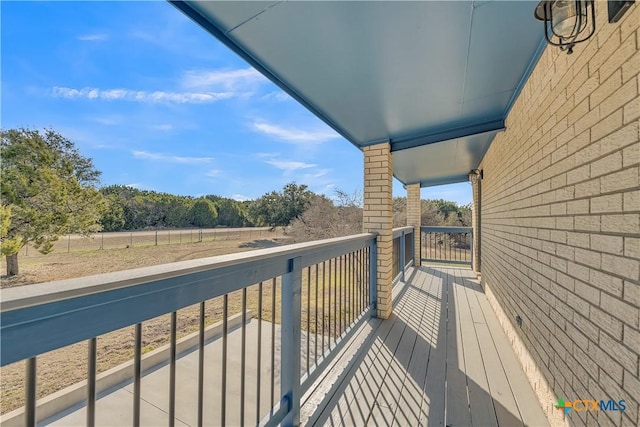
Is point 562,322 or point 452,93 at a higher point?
point 452,93

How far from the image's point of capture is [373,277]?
3.70 meters

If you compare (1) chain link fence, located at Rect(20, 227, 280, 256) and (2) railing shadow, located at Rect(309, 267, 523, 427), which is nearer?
(2) railing shadow, located at Rect(309, 267, 523, 427)

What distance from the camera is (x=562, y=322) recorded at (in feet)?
5.77

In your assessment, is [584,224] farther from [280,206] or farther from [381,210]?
[280,206]

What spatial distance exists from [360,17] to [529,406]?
2833 millimetres

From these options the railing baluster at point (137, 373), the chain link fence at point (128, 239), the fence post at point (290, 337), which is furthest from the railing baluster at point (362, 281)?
the chain link fence at point (128, 239)

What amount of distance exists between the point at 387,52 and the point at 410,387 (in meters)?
2.49

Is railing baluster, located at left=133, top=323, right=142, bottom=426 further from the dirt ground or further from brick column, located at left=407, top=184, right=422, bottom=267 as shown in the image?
brick column, located at left=407, top=184, right=422, bottom=267

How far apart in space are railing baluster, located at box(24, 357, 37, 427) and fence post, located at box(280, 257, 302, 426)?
1.11 meters

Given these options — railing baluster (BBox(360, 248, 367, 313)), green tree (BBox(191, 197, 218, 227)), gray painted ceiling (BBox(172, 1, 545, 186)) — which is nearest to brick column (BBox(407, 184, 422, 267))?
railing baluster (BBox(360, 248, 367, 313))

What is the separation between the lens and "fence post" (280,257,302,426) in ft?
5.63

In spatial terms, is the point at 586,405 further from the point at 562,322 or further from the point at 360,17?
the point at 360,17

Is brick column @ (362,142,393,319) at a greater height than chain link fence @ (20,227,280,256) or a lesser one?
greater

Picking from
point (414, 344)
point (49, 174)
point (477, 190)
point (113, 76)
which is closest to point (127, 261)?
point (49, 174)
